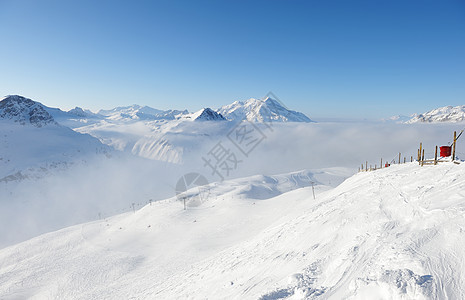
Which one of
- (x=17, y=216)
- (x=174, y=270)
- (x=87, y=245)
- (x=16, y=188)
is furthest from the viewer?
(x=16, y=188)

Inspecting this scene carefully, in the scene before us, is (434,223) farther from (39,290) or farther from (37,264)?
(37,264)

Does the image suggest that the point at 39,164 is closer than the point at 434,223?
No

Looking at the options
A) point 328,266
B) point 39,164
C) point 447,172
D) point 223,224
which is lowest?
point 39,164

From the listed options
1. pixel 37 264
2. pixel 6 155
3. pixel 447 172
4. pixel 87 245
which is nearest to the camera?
pixel 447 172

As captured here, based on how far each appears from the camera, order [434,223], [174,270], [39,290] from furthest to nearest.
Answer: [39,290]
[174,270]
[434,223]

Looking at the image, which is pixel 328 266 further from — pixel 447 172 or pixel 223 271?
pixel 447 172

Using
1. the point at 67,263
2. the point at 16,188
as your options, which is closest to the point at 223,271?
the point at 67,263

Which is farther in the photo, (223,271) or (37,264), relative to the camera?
(37,264)

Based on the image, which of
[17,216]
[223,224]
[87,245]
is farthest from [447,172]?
[17,216]

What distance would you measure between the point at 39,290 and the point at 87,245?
430 inches

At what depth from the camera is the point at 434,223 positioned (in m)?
7.74

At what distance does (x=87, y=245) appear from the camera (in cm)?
3403

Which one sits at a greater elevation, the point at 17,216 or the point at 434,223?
the point at 434,223

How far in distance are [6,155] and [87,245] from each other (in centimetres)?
23148
